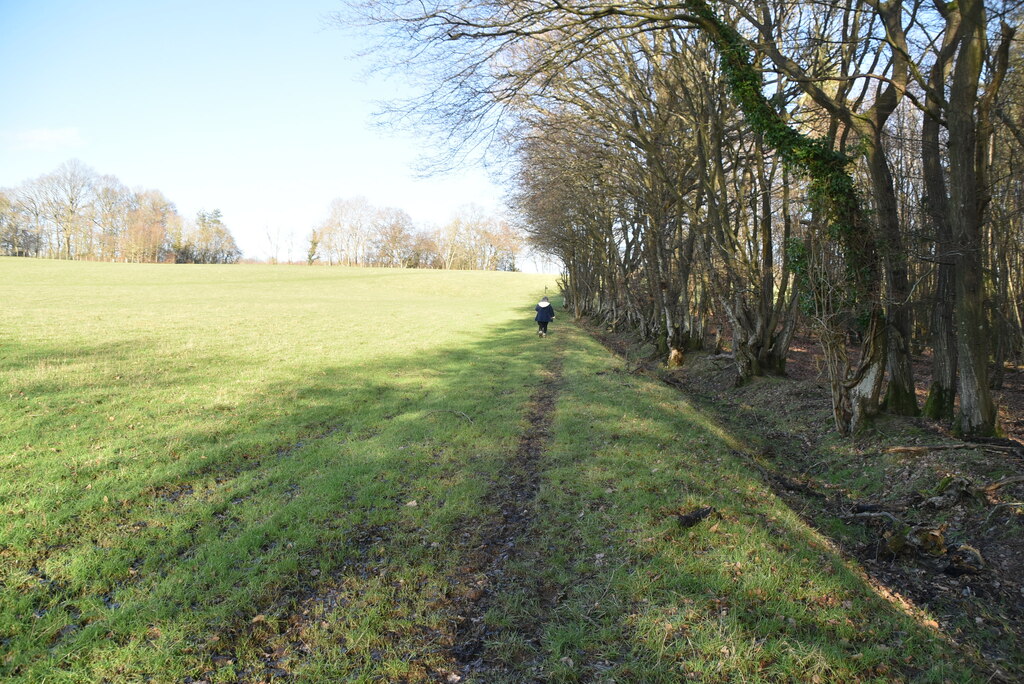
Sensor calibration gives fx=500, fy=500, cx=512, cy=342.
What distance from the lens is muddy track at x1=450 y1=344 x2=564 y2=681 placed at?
4.00 metres

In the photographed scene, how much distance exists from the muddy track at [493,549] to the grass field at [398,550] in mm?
32

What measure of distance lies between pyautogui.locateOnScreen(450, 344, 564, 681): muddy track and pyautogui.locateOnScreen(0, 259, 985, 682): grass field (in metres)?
0.03

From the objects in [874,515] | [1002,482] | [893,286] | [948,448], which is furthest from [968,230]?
[874,515]

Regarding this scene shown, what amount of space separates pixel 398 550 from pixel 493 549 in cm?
101


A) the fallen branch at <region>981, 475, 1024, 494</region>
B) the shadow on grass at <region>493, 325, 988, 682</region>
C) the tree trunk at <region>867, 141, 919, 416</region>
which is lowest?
the shadow on grass at <region>493, 325, 988, 682</region>

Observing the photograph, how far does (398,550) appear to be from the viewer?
5.28 m

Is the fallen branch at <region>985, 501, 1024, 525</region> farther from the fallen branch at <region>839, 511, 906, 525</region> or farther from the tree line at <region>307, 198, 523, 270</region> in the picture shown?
the tree line at <region>307, 198, 523, 270</region>

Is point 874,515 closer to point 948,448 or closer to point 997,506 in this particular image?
point 997,506

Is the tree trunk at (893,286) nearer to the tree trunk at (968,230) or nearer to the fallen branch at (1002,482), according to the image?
the tree trunk at (968,230)

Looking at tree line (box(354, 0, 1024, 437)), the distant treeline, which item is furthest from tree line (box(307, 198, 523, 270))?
tree line (box(354, 0, 1024, 437))

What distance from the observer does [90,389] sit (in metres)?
10.3

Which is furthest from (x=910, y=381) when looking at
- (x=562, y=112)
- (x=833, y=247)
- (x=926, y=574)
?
(x=562, y=112)

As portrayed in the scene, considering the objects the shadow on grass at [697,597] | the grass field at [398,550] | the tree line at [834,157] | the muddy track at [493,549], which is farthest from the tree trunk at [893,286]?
the muddy track at [493,549]

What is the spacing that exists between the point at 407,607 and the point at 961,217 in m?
9.26
